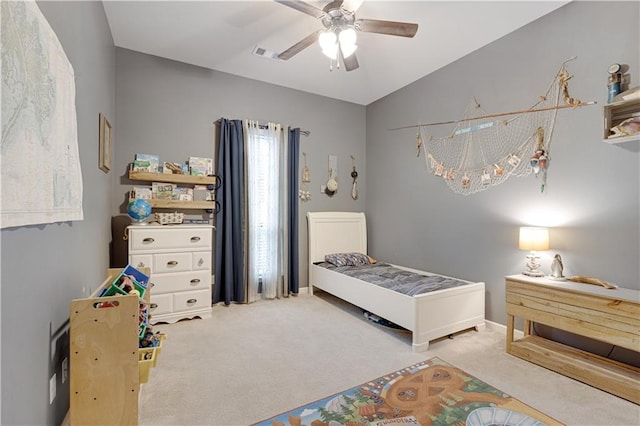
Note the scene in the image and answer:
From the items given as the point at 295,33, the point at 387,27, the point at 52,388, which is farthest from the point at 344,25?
the point at 52,388

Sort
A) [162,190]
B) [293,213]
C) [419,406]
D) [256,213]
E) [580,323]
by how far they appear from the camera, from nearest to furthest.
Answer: [419,406] < [580,323] < [162,190] < [256,213] < [293,213]

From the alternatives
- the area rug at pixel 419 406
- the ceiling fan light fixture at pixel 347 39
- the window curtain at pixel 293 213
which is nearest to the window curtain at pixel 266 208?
the window curtain at pixel 293 213

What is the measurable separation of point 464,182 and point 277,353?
2.62 metres

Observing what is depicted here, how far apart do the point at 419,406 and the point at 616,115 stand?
2511 millimetres

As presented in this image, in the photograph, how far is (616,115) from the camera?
2.21 meters

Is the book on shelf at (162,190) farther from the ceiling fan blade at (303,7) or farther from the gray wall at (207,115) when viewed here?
the ceiling fan blade at (303,7)

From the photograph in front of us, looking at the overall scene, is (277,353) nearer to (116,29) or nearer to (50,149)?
(50,149)

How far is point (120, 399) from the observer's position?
1398mm

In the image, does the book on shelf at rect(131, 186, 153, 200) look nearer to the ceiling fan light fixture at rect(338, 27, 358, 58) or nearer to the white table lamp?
the ceiling fan light fixture at rect(338, 27, 358, 58)

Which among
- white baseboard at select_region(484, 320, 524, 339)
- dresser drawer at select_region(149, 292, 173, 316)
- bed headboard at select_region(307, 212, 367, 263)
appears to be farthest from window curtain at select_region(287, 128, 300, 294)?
white baseboard at select_region(484, 320, 524, 339)

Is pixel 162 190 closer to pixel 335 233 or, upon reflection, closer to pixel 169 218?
pixel 169 218

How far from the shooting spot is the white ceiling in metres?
2.55

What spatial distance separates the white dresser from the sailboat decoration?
9.33 feet

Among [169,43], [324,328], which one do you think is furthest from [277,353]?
[169,43]
